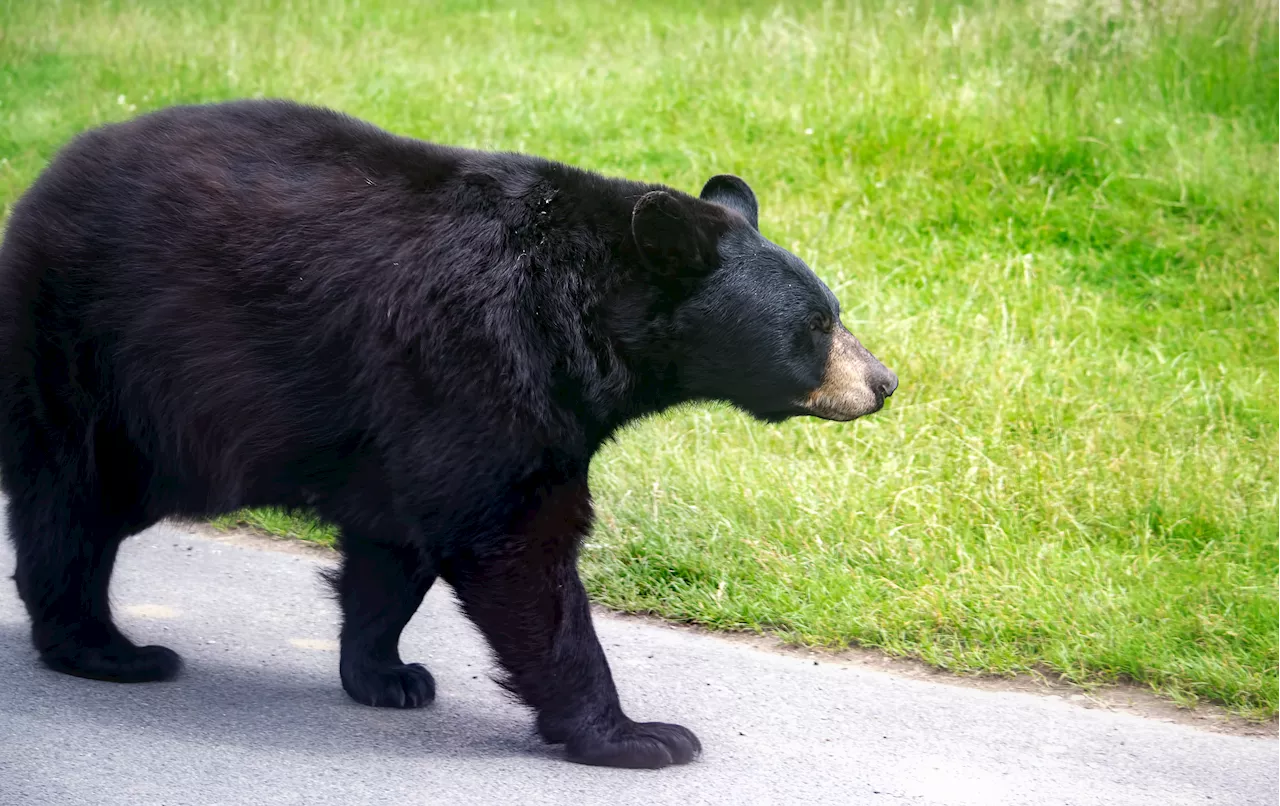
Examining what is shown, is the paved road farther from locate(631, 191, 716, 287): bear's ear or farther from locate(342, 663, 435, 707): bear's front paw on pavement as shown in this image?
locate(631, 191, 716, 287): bear's ear

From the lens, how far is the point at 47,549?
3.85 metres

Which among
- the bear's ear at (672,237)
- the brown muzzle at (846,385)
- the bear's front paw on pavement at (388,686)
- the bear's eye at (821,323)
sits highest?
the bear's ear at (672,237)

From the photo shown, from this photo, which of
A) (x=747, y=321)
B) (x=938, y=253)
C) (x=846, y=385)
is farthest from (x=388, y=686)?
(x=938, y=253)

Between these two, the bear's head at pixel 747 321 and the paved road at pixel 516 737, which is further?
the bear's head at pixel 747 321

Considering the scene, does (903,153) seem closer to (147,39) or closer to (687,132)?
(687,132)

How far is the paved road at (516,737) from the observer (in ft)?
11.1

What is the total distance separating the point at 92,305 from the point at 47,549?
70 cm

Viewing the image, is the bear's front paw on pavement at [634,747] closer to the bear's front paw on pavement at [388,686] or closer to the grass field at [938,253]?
the bear's front paw on pavement at [388,686]

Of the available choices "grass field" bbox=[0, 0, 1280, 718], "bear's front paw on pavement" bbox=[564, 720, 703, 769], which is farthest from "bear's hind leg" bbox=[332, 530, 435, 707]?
"bear's front paw on pavement" bbox=[564, 720, 703, 769]

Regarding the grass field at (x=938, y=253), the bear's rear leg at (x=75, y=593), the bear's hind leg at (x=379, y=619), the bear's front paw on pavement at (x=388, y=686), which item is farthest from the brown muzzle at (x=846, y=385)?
the bear's rear leg at (x=75, y=593)

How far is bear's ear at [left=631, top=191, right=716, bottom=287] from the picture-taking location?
3.60 m

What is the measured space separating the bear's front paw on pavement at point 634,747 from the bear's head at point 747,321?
0.93m

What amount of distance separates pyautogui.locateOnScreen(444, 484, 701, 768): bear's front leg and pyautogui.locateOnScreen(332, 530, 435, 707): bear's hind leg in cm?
48

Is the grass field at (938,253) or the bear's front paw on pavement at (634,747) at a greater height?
the grass field at (938,253)
